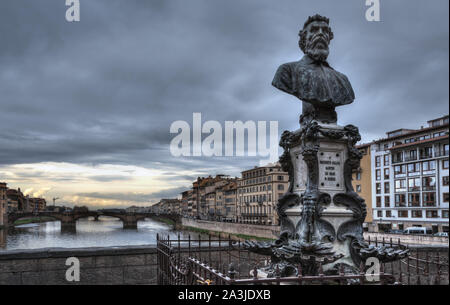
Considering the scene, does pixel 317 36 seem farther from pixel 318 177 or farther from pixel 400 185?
pixel 400 185

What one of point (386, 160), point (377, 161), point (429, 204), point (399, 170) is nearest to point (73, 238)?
point (377, 161)

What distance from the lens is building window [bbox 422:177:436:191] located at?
2173 inches

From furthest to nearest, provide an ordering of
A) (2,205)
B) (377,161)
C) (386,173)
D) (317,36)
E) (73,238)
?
(2,205)
(73,238)
(377,161)
(386,173)
(317,36)

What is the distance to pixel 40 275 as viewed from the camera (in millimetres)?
9969

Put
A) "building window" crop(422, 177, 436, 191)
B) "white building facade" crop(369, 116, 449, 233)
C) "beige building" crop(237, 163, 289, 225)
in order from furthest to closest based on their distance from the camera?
"beige building" crop(237, 163, 289, 225) → "building window" crop(422, 177, 436, 191) → "white building facade" crop(369, 116, 449, 233)

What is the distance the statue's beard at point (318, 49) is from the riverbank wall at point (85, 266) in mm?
6514

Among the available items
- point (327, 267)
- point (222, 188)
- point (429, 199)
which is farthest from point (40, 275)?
point (222, 188)

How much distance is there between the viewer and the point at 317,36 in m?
9.68

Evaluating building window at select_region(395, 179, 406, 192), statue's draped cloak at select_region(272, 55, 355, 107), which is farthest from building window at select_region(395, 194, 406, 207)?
statue's draped cloak at select_region(272, 55, 355, 107)

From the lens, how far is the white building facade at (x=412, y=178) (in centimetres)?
5378

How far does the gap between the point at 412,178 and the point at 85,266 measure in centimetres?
5732

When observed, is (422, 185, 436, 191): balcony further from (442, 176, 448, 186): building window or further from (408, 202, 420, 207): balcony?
(408, 202, 420, 207): balcony

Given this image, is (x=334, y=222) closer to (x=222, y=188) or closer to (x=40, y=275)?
(x=40, y=275)

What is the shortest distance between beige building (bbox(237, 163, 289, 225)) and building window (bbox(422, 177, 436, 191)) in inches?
1004
